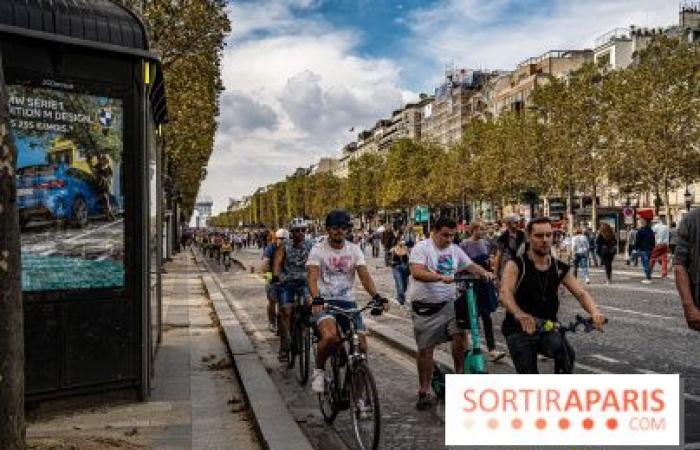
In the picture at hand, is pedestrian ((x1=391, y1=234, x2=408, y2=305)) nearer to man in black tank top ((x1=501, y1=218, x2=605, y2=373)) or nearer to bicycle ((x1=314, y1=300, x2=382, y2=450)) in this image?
bicycle ((x1=314, y1=300, x2=382, y2=450))

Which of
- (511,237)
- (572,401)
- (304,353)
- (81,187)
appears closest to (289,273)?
(304,353)

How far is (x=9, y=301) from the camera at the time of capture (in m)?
4.64

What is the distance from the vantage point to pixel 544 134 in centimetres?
6038

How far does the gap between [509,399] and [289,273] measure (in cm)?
792

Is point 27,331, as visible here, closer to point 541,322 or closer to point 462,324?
point 462,324

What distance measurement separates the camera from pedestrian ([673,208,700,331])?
5750 millimetres

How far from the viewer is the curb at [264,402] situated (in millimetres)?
6520

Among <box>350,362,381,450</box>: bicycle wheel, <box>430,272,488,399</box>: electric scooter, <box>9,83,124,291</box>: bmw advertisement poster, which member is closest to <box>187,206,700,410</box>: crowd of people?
<box>430,272,488,399</box>: electric scooter

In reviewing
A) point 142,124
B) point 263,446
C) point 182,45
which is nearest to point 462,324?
point 263,446

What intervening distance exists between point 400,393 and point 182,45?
67.6 feet

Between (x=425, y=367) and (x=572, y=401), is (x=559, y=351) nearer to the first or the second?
(x=572, y=401)

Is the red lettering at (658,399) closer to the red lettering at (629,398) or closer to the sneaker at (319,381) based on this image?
the red lettering at (629,398)

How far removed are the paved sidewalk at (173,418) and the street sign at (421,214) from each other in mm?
84253

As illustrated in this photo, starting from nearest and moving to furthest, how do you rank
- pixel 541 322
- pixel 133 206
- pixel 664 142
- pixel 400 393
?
pixel 541 322 → pixel 133 206 → pixel 400 393 → pixel 664 142
